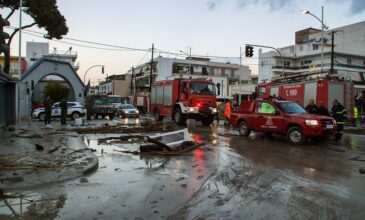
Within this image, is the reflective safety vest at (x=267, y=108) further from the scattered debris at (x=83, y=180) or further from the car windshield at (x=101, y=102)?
the car windshield at (x=101, y=102)

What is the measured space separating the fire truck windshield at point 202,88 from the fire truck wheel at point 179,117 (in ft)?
5.45

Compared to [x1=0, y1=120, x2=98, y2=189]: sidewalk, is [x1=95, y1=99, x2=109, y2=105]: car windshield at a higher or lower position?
higher

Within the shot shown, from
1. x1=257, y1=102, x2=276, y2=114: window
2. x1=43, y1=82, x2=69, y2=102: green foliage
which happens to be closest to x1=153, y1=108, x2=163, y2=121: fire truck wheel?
x1=257, y1=102, x2=276, y2=114: window

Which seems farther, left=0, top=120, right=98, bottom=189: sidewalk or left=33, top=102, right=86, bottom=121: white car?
left=33, top=102, right=86, bottom=121: white car

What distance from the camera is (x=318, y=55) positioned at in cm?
6769

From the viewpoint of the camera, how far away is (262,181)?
7.60 m

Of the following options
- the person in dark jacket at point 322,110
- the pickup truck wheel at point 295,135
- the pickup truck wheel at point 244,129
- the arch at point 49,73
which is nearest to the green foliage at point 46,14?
the arch at point 49,73

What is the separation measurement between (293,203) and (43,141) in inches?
396

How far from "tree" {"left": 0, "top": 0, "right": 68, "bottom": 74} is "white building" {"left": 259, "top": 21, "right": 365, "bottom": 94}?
142ft

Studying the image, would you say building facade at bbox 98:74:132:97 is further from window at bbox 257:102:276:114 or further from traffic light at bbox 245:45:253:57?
window at bbox 257:102:276:114

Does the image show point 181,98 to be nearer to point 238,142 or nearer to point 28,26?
point 238,142

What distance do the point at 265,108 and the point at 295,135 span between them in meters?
1.93

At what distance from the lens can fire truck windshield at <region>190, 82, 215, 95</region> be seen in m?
22.1

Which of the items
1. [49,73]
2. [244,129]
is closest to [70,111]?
[49,73]
